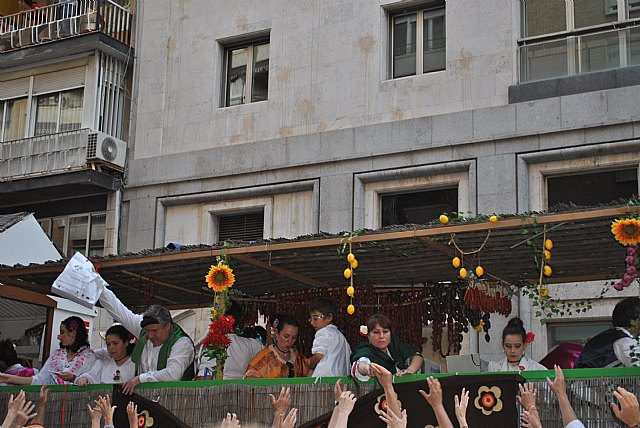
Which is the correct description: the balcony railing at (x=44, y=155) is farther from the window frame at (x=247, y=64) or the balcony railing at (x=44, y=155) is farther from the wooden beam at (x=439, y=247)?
the wooden beam at (x=439, y=247)

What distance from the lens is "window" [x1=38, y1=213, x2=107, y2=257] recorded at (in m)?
19.6

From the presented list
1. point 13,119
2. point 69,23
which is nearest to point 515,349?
point 69,23

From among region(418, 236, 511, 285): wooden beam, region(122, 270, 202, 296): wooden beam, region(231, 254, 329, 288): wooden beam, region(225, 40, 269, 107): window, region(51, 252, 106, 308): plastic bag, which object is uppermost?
region(225, 40, 269, 107): window

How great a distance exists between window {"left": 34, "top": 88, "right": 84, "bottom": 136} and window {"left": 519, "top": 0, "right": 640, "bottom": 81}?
9350 mm

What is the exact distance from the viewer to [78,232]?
65.5 ft

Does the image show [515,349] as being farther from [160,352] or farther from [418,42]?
[418,42]

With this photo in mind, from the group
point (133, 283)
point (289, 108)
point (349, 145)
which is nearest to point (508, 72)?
point (349, 145)

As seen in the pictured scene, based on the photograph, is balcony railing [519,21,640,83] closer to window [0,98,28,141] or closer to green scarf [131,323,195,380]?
green scarf [131,323,195,380]

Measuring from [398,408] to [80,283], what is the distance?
14.5 feet

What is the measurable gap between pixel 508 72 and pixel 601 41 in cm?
155

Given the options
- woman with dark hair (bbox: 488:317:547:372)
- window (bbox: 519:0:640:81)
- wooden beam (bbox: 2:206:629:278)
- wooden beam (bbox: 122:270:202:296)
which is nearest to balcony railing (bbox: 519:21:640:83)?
window (bbox: 519:0:640:81)

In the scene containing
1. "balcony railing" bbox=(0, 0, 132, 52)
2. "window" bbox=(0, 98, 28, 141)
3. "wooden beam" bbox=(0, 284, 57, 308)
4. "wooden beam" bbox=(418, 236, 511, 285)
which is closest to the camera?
"wooden beam" bbox=(418, 236, 511, 285)

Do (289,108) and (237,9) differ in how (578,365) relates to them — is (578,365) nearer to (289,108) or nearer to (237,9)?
(289,108)

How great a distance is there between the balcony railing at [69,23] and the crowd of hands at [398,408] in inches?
508
